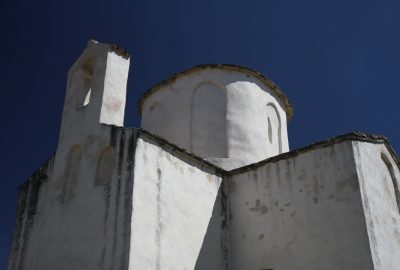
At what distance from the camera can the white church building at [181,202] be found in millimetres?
9141

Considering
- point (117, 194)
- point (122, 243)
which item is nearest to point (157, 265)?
point (122, 243)

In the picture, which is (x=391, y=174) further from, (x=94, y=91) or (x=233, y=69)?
(x=94, y=91)

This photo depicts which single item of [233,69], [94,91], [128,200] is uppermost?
[233,69]

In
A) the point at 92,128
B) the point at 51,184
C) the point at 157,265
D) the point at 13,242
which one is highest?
the point at 92,128

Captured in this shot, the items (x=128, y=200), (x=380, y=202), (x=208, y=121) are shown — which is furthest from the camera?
(x=208, y=121)

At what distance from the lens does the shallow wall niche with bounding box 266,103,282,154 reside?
14499mm

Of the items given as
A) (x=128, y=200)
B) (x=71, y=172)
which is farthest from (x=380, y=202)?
(x=71, y=172)

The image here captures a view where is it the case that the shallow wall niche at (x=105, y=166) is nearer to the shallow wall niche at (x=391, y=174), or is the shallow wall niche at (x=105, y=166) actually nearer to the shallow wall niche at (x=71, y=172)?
the shallow wall niche at (x=71, y=172)

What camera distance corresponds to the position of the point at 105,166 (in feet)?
33.3

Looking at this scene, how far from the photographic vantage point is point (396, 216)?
10.4 m

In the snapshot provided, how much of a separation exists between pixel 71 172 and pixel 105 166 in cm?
112

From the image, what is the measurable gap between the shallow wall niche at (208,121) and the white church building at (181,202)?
0.61m

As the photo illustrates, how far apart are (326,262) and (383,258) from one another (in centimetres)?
107

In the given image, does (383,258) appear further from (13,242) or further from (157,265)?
(13,242)
